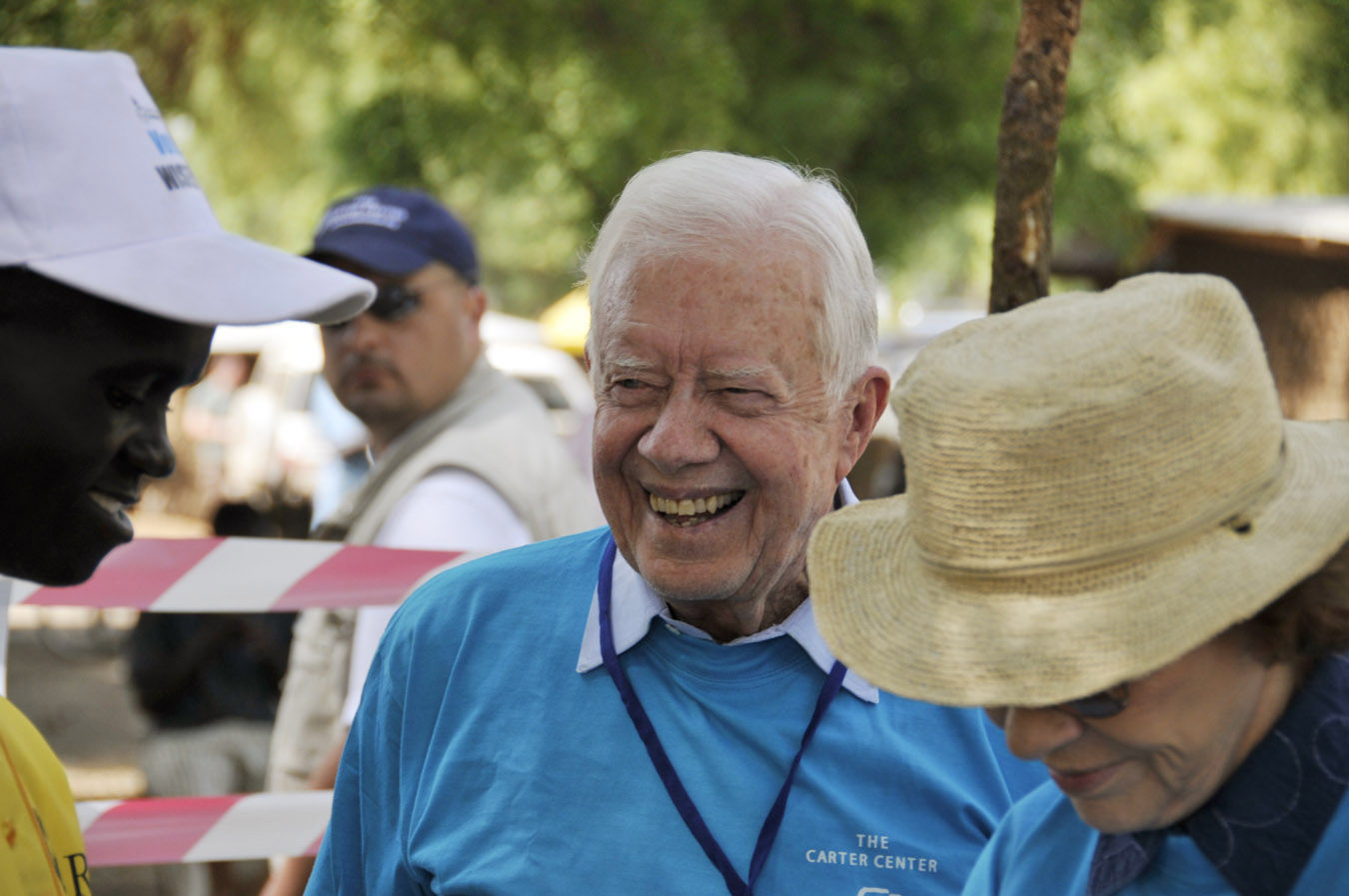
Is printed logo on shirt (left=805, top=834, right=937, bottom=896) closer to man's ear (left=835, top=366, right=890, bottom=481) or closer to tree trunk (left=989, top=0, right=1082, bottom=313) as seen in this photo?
man's ear (left=835, top=366, right=890, bottom=481)

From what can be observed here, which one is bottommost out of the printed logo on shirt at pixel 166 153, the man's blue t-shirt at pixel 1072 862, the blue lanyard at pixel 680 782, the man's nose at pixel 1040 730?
the blue lanyard at pixel 680 782

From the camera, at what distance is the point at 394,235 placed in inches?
144

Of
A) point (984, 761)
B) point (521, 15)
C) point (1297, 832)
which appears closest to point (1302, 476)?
point (1297, 832)

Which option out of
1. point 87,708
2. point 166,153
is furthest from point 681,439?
point 87,708

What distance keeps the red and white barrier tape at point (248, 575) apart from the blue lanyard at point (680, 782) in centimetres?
114

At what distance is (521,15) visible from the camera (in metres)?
6.97

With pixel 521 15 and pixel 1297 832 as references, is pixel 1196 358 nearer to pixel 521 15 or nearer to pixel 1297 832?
pixel 1297 832

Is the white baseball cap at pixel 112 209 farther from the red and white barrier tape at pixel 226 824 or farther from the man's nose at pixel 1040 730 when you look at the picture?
the red and white barrier tape at pixel 226 824

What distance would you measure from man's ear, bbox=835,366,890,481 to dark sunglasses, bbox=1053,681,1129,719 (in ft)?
3.18

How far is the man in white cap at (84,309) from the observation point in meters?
1.50

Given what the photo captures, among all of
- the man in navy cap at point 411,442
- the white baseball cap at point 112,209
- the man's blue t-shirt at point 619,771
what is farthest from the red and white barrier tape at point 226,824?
the white baseball cap at point 112,209

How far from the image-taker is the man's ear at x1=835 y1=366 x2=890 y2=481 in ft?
7.43

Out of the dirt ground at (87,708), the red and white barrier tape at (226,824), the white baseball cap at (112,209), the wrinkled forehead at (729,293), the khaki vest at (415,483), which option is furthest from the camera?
the dirt ground at (87,708)

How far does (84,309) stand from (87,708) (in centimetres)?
923
